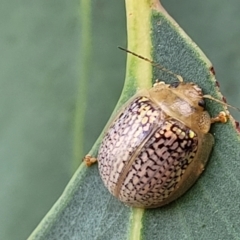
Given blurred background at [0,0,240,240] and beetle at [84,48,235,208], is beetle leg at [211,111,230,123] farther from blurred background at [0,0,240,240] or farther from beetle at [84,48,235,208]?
blurred background at [0,0,240,240]

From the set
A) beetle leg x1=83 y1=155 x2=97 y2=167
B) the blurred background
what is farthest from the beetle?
the blurred background

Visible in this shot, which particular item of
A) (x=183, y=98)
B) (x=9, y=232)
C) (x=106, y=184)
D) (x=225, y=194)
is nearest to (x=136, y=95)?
(x=183, y=98)

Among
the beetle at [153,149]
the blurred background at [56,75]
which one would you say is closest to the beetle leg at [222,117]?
the beetle at [153,149]

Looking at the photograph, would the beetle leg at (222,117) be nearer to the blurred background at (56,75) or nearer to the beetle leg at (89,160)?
the blurred background at (56,75)

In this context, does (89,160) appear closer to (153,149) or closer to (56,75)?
(153,149)

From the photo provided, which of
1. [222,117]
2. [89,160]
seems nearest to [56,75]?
[89,160]
